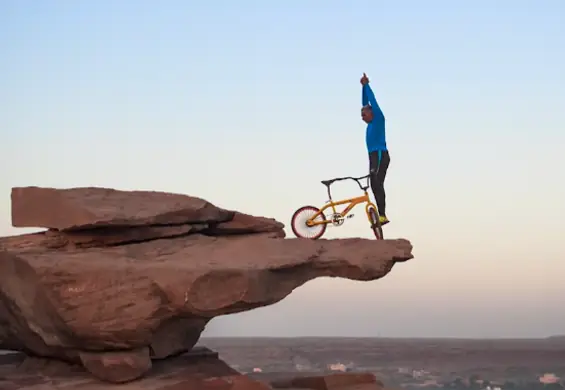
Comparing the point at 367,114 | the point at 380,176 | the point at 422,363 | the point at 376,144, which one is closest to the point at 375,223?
the point at 380,176

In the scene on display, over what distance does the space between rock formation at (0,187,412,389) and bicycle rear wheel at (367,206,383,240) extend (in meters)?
0.38

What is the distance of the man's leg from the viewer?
14.3 metres

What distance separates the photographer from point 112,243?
13.2m

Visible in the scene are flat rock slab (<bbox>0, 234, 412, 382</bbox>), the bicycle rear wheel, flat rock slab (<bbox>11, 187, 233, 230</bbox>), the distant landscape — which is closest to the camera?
flat rock slab (<bbox>0, 234, 412, 382</bbox>)

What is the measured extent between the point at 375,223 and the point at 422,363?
87.1ft

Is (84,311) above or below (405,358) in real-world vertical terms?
above

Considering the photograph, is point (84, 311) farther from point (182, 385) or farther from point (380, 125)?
point (380, 125)

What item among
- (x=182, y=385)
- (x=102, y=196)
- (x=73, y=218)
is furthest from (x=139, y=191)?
(x=182, y=385)

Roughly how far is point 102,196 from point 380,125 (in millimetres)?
5588

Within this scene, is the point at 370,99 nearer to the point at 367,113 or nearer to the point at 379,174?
the point at 367,113

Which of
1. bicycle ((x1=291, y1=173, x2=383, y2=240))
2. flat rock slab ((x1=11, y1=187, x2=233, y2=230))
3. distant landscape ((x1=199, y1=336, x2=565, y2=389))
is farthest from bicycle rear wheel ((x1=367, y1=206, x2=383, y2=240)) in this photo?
distant landscape ((x1=199, y1=336, x2=565, y2=389))

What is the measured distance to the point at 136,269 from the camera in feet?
38.8

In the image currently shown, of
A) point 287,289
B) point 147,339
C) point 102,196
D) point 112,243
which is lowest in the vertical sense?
point 147,339

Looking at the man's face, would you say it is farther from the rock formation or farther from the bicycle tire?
the rock formation
